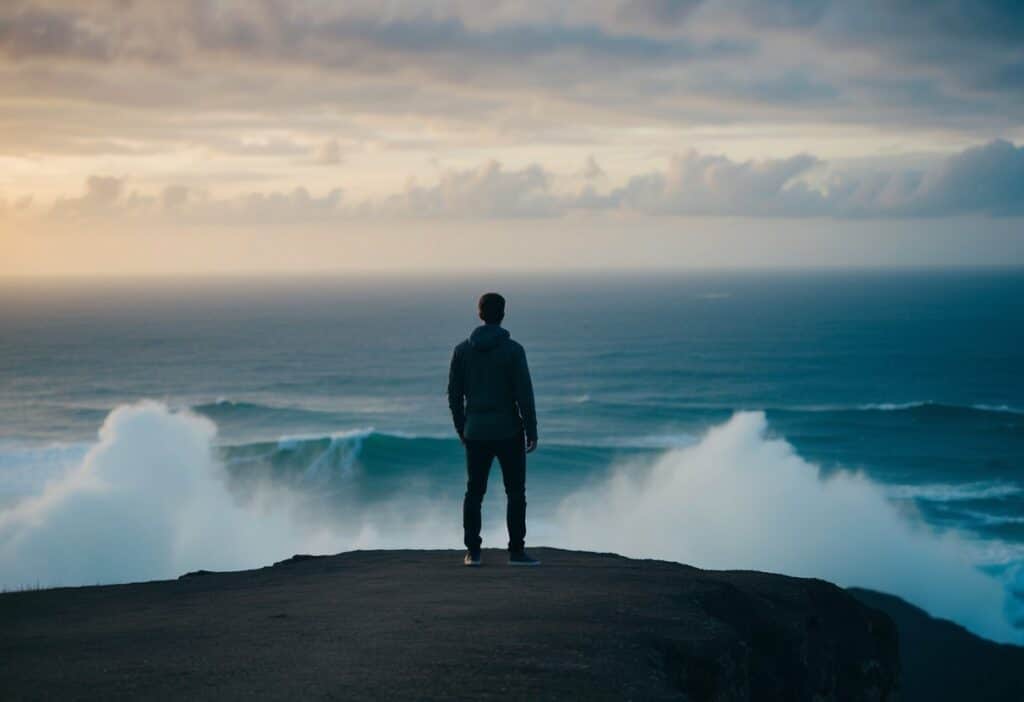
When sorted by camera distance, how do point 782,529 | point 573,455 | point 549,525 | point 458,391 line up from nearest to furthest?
1. point 458,391
2. point 782,529
3. point 549,525
4. point 573,455

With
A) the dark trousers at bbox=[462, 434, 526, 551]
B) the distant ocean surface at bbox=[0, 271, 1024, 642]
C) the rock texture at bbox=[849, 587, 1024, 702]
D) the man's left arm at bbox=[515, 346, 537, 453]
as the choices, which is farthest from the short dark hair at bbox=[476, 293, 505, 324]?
the distant ocean surface at bbox=[0, 271, 1024, 642]

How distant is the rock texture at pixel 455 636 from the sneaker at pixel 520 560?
10cm

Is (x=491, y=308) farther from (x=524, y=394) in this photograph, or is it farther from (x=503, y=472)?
(x=503, y=472)

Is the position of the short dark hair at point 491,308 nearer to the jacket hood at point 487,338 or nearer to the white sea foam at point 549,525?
the jacket hood at point 487,338

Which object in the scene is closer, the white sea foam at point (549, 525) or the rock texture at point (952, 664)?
the rock texture at point (952, 664)

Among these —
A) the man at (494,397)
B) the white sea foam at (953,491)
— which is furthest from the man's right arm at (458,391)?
the white sea foam at (953,491)

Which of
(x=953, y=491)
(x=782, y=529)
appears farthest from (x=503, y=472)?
(x=953, y=491)

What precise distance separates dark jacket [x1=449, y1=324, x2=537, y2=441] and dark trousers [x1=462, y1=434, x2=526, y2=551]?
3.2 inches

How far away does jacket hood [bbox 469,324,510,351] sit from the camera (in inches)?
285

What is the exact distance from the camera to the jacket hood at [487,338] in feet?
23.8

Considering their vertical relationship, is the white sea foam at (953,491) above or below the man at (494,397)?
below

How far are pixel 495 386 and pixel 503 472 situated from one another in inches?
25.7

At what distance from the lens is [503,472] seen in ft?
23.9

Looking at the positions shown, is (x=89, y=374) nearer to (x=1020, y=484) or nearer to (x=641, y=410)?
(x=641, y=410)
